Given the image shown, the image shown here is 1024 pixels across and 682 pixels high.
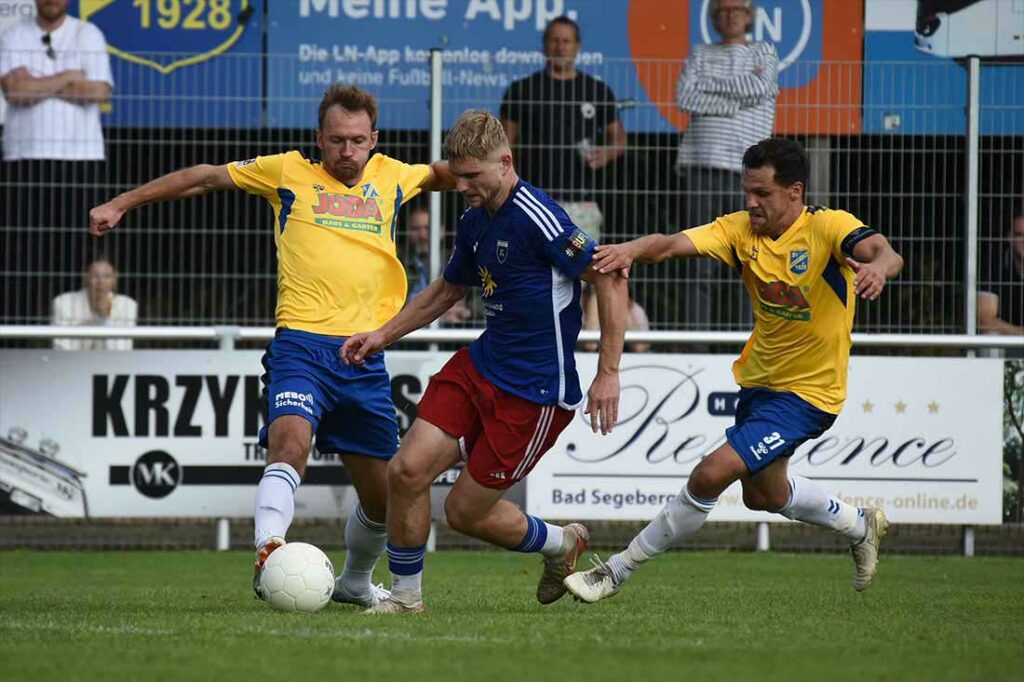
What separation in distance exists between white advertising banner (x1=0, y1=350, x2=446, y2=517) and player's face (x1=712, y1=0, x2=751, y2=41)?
3.60 meters

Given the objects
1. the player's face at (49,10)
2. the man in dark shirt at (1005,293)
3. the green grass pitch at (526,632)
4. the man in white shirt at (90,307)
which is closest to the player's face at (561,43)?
the man in dark shirt at (1005,293)

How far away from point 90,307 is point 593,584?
5.80 meters

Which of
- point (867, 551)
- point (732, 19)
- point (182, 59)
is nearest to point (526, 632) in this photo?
point (867, 551)

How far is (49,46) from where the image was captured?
42.3ft

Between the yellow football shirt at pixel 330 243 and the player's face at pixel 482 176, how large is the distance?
983 millimetres

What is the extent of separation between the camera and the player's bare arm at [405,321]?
7.47 meters

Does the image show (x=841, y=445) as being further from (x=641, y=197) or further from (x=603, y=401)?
(x=603, y=401)

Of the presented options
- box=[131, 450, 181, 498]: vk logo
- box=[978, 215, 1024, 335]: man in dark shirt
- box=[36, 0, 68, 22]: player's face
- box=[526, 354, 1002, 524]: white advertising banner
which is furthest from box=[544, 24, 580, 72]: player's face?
box=[131, 450, 181, 498]: vk logo

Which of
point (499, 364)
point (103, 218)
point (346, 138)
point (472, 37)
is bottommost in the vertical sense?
point (499, 364)

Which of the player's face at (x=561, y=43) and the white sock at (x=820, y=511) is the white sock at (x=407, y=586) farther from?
the player's face at (x=561, y=43)

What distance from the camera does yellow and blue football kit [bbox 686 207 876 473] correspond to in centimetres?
792

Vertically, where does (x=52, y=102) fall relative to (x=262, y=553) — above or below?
above

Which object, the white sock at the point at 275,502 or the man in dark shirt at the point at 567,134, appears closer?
the white sock at the point at 275,502

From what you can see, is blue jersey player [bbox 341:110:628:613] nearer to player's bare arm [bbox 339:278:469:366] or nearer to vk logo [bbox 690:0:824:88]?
player's bare arm [bbox 339:278:469:366]
